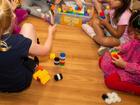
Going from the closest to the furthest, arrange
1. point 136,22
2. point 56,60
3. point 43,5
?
point 136,22 → point 56,60 → point 43,5

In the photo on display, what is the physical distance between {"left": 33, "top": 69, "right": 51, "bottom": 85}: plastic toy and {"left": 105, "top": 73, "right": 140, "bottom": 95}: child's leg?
372 millimetres

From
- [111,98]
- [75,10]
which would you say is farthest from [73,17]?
[111,98]

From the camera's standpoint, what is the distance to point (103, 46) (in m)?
1.90

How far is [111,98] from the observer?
1556 mm

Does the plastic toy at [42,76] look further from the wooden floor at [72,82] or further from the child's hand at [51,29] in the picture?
the child's hand at [51,29]

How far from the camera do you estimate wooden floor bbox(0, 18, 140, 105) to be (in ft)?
5.07

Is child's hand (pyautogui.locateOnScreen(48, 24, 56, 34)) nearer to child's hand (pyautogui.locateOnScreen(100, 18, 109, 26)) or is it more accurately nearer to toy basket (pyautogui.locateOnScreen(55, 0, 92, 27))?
toy basket (pyautogui.locateOnScreen(55, 0, 92, 27))

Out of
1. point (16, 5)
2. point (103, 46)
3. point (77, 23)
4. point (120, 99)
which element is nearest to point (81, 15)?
point (77, 23)

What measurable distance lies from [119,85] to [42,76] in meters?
0.47

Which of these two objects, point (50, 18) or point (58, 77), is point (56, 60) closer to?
point (58, 77)

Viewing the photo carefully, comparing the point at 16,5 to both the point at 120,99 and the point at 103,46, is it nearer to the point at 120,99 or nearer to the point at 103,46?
the point at 103,46

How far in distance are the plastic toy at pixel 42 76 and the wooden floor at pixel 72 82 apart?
2cm

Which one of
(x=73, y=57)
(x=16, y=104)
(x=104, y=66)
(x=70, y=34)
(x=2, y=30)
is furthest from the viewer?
(x=70, y=34)

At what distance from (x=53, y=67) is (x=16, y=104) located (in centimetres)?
36
